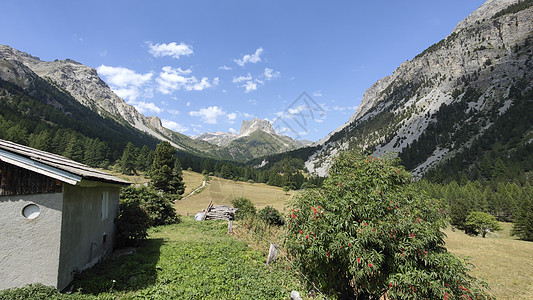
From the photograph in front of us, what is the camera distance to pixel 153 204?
22531mm

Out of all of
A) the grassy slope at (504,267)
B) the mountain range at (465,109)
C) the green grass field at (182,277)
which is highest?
the mountain range at (465,109)

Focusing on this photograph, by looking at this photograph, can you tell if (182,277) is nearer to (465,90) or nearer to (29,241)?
(29,241)

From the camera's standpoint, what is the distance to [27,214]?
283 inches

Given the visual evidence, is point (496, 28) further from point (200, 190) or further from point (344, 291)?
point (344, 291)

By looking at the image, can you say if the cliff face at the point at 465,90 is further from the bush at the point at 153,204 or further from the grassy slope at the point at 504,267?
the bush at the point at 153,204

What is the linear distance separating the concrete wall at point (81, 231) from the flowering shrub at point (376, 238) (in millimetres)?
7363

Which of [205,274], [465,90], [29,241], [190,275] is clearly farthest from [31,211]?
[465,90]

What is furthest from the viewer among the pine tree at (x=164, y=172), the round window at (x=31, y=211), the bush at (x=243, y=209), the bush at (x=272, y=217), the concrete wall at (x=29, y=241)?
the pine tree at (x=164, y=172)

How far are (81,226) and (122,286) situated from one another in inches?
111

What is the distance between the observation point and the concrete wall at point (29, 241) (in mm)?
6828

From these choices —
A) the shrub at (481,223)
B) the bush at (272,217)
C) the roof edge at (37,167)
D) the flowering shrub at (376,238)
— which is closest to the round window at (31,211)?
the roof edge at (37,167)

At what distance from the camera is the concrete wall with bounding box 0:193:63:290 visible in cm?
683

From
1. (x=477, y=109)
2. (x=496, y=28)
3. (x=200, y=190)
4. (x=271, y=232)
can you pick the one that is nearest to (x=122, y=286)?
(x=271, y=232)

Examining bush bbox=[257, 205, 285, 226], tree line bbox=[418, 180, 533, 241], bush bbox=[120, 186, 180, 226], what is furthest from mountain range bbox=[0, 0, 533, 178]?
bush bbox=[120, 186, 180, 226]
